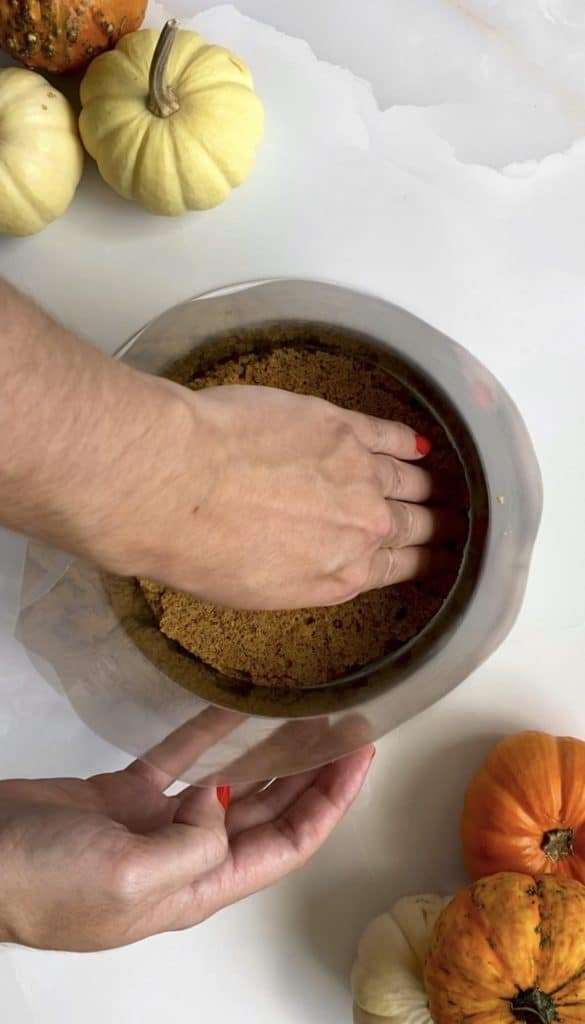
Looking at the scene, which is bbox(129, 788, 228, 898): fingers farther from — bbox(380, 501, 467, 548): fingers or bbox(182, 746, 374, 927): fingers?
bbox(380, 501, 467, 548): fingers

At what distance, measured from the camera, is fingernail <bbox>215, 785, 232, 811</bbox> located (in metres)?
0.76

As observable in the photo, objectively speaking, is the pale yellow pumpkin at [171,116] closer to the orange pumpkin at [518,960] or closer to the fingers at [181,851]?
the fingers at [181,851]

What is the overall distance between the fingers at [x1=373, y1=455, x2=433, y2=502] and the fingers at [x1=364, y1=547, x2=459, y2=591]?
4cm

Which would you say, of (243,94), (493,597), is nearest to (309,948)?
(493,597)

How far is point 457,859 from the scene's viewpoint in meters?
0.83

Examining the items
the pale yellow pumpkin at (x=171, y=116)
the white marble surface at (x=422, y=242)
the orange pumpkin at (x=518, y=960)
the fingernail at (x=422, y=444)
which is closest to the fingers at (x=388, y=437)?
the fingernail at (x=422, y=444)

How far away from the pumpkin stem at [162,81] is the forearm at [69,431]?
28 centimetres

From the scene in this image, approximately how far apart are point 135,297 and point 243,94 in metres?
0.18

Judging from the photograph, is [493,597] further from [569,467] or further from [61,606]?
[61,606]

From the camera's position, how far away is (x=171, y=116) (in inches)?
30.4

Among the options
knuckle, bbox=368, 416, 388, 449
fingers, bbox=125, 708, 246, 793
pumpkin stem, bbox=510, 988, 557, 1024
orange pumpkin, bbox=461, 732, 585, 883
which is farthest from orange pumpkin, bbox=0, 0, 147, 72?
pumpkin stem, bbox=510, 988, 557, 1024

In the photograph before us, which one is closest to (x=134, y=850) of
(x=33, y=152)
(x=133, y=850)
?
(x=133, y=850)

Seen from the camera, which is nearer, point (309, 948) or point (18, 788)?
point (18, 788)

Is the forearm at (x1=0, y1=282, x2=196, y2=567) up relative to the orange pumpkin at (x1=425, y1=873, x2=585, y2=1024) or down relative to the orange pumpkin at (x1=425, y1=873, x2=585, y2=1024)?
up
